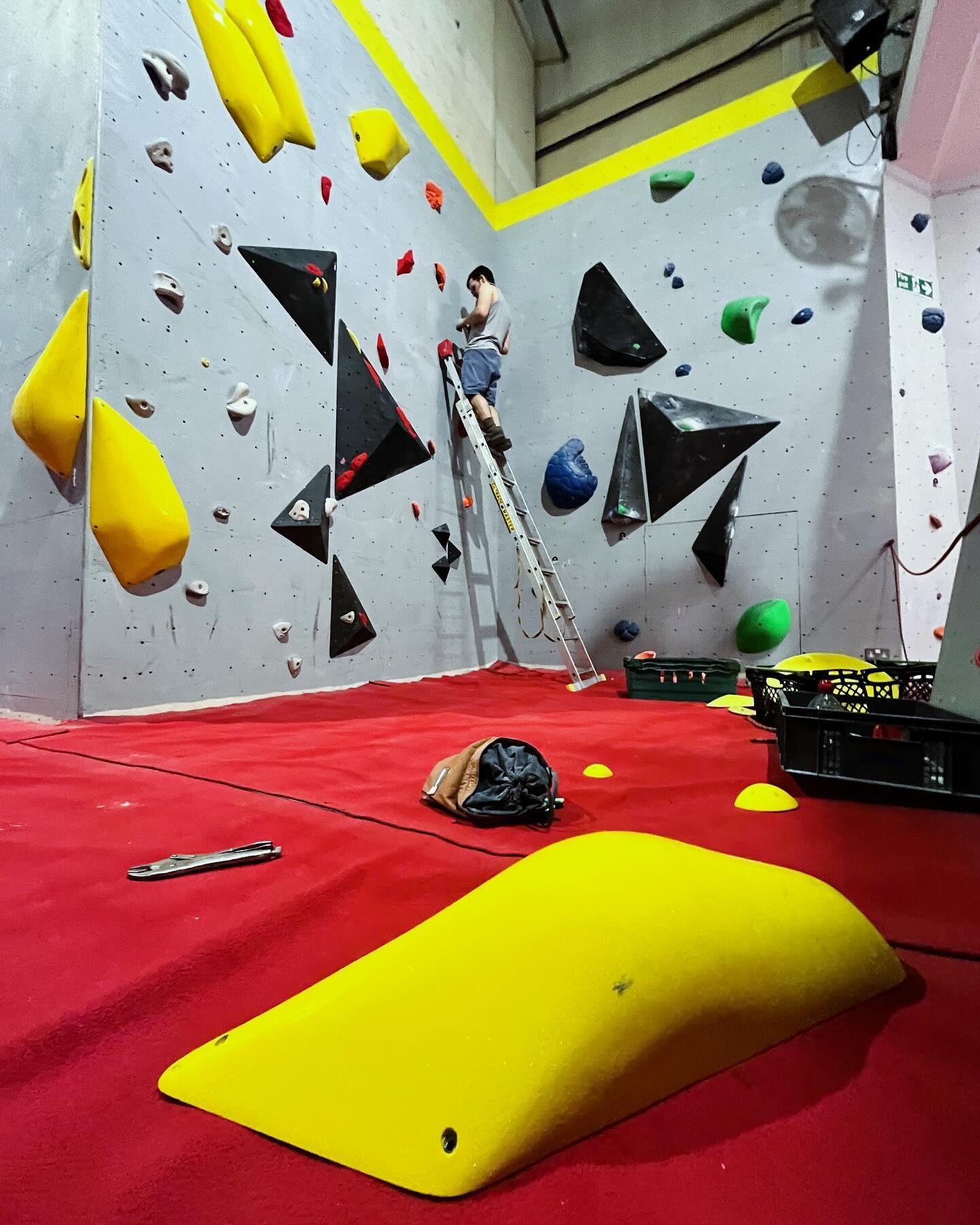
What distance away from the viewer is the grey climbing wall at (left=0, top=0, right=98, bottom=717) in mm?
2055

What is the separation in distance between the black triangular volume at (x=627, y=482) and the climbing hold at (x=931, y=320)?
5.15ft

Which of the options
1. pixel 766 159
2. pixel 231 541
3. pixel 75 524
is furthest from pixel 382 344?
pixel 766 159

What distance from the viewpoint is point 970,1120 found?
18.1 inches

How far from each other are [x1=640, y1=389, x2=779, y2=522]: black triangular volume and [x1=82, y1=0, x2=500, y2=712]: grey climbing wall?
138 centimetres

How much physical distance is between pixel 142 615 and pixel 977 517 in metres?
2.38

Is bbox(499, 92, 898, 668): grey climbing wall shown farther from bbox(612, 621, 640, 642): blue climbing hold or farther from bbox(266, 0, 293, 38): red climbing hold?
bbox(266, 0, 293, 38): red climbing hold

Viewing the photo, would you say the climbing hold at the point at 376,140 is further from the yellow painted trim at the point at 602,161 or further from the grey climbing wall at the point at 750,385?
the grey climbing wall at the point at 750,385

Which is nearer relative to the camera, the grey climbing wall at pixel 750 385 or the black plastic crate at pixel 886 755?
the black plastic crate at pixel 886 755

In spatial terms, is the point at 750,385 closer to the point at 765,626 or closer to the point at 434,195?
the point at 765,626

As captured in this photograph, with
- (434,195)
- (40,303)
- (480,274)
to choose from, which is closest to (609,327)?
(480,274)

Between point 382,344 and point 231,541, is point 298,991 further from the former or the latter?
point 382,344

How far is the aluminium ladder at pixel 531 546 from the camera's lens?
3559 mm

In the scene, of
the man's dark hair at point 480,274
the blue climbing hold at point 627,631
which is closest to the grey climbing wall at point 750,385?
the blue climbing hold at point 627,631

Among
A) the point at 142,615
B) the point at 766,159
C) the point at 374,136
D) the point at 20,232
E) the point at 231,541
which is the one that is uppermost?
the point at 766,159
